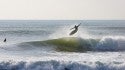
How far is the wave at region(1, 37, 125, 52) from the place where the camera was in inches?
1174

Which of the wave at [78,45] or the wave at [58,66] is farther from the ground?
the wave at [58,66]

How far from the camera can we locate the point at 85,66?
1969 centimetres

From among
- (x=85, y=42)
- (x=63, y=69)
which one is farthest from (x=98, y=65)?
(x=85, y=42)

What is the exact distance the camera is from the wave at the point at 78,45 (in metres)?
29.8

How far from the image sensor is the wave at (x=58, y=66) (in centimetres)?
1958

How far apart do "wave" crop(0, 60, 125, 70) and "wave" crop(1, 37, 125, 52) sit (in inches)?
340

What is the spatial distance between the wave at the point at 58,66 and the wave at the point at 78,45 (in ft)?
28.4

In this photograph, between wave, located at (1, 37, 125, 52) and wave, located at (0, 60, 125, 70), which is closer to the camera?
wave, located at (0, 60, 125, 70)

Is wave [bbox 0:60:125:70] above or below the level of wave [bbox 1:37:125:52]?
above

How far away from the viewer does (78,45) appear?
105 ft

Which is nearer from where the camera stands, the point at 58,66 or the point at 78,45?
the point at 58,66

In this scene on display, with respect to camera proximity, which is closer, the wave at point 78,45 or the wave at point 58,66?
the wave at point 58,66

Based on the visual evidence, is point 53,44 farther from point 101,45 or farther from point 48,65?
point 48,65

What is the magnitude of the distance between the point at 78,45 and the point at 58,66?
12.4 meters
